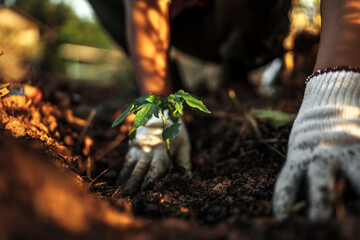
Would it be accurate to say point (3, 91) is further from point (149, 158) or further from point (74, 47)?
point (74, 47)

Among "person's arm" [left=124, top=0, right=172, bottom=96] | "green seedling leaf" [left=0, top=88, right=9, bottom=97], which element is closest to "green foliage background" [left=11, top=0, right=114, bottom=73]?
"person's arm" [left=124, top=0, right=172, bottom=96]

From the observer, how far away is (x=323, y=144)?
2.64ft

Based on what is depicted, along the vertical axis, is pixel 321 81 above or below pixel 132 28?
below

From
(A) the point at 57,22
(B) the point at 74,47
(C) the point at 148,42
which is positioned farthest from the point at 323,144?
(A) the point at 57,22

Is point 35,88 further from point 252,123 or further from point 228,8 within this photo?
point 228,8

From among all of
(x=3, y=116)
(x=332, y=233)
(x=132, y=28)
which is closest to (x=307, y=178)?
(x=332, y=233)

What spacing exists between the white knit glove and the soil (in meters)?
0.04

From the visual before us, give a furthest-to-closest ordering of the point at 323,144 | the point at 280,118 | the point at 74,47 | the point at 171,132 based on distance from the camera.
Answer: the point at 74,47, the point at 280,118, the point at 171,132, the point at 323,144

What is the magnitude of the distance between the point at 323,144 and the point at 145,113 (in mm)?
660

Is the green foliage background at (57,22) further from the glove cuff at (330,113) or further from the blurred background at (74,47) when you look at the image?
the glove cuff at (330,113)

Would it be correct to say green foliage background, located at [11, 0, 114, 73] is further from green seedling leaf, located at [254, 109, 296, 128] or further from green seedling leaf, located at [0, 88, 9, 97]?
green seedling leaf, located at [254, 109, 296, 128]

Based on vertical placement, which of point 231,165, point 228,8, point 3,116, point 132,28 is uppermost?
point 228,8

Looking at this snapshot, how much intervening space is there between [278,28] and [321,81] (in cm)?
167

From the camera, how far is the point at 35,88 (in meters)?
1.49
